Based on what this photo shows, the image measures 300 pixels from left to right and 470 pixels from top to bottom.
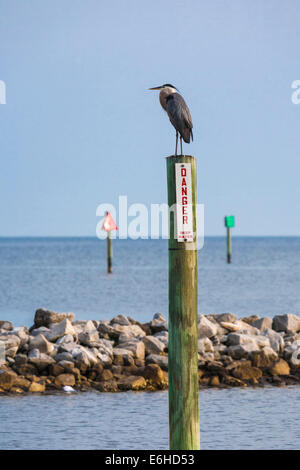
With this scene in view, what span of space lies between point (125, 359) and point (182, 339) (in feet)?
21.1

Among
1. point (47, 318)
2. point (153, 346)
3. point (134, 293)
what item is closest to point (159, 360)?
point (153, 346)

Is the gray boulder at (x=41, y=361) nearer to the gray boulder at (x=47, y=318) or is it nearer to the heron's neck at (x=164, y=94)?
the gray boulder at (x=47, y=318)

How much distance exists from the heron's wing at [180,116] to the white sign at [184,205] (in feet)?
5.07

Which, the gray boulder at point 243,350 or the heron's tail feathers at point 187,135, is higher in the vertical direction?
the heron's tail feathers at point 187,135

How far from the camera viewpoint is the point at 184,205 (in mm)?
9484

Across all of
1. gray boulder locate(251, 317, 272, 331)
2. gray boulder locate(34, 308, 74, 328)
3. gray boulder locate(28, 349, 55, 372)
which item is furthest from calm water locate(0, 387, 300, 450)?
gray boulder locate(34, 308, 74, 328)

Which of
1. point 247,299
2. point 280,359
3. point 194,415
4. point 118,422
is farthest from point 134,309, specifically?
point 194,415

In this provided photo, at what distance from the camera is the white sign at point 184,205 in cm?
948

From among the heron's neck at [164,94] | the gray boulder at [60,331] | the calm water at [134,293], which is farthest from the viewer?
the calm water at [134,293]

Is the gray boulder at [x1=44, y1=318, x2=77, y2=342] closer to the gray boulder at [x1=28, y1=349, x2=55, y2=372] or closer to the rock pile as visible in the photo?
the rock pile

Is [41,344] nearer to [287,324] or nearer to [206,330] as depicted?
[206,330]

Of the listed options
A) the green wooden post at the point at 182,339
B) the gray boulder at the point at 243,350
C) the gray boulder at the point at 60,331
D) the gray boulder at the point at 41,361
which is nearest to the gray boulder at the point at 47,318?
the gray boulder at the point at 60,331
